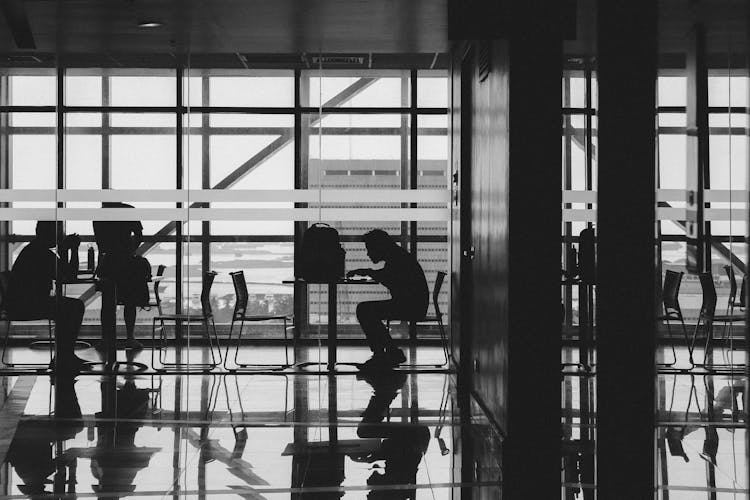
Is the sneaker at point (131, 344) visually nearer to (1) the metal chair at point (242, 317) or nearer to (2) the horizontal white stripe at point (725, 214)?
(1) the metal chair at point (242, 317)

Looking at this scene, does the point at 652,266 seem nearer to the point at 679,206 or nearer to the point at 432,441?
the point at 432,441

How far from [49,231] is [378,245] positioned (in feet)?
10.4

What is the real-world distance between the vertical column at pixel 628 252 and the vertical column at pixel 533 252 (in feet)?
5.63

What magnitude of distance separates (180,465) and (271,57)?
529cm

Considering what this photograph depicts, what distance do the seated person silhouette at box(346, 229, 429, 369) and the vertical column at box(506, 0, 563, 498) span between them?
3.77m

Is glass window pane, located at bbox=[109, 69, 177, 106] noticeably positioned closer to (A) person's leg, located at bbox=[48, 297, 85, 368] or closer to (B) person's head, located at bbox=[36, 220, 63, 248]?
(B) person's head, located at bbox=[36, 220, 63, 248]

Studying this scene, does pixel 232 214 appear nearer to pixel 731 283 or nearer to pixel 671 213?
pixel 671 213

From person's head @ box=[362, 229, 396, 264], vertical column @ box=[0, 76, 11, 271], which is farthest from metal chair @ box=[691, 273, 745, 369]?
vertical column @ box=[0, 76, 11, 271]

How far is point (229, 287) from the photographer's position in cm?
910

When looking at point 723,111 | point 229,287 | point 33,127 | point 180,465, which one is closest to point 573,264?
point 723,111

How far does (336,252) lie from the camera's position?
822cm

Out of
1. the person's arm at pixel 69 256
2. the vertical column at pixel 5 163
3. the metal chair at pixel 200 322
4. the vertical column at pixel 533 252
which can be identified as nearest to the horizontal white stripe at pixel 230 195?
the vertical column at pixel 5 163

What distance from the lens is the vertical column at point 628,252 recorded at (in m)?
2.46

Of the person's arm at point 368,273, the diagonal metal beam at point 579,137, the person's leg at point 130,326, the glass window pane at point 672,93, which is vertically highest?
the glass window pane at point 672,93
